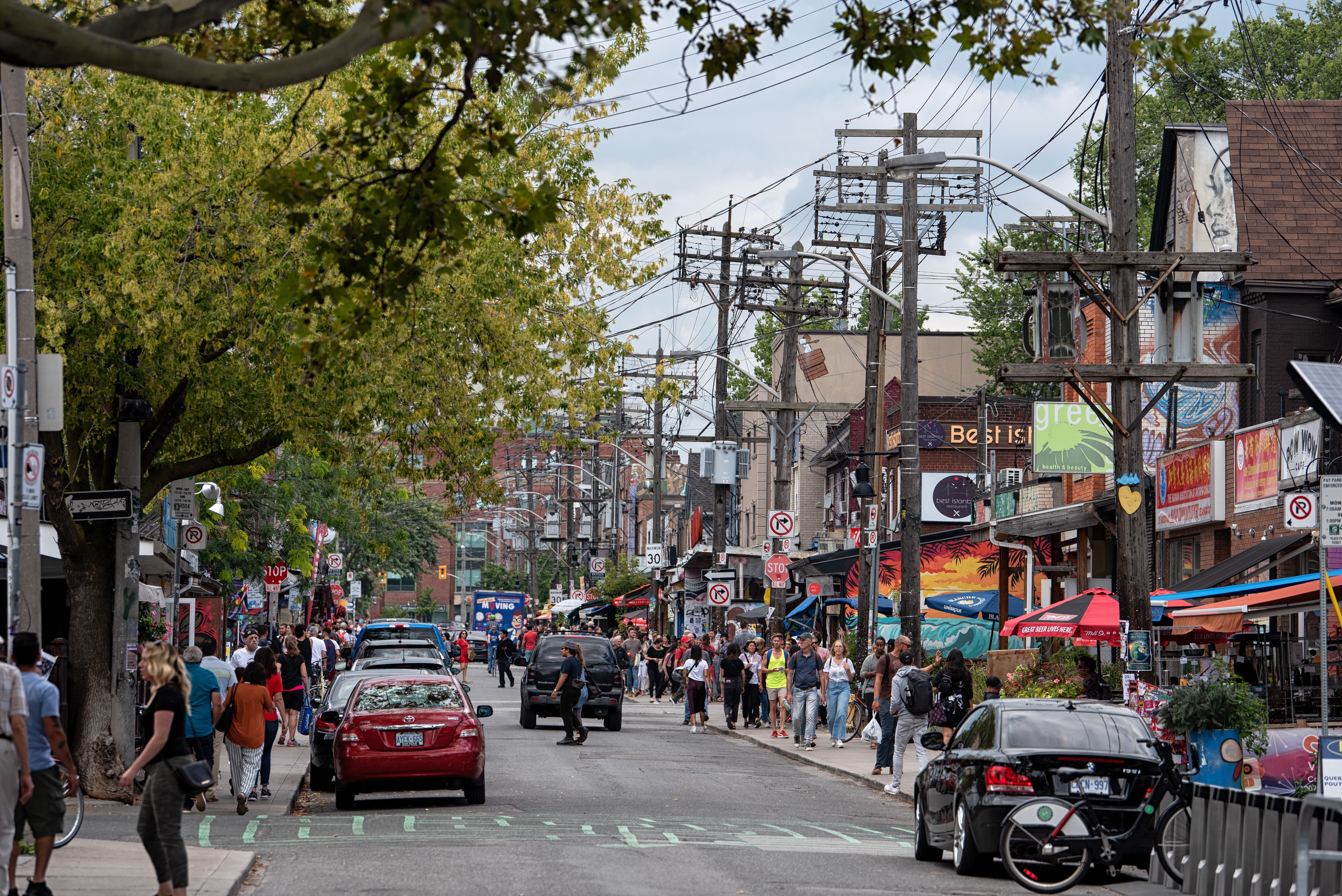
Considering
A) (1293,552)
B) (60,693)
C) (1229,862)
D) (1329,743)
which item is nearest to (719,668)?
(1293,552)

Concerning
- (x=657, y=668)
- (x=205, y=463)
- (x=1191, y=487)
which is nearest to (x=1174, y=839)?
(x=205, y=463)

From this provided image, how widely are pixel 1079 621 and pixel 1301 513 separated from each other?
21.0ft

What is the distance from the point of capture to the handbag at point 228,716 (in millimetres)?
17250

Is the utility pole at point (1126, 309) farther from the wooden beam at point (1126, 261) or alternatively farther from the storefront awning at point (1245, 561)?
the storefront awning at point (1245, 561)

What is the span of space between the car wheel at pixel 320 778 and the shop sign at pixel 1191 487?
48.2 ft

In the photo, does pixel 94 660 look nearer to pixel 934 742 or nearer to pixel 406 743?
pixel 406 743

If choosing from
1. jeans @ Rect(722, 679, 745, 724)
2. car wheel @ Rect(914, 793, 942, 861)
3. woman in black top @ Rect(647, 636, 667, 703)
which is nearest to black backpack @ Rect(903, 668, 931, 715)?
car wheel @ Rect(914, 793, 942, 861)

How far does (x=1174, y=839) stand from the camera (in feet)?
39.7

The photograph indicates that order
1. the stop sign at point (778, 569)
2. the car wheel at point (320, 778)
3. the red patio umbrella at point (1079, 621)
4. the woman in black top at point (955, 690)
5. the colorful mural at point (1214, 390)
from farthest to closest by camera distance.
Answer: the stop sign at point (778, 569), the colorful mural at point (1214, 390), the red patio umbrella at point (1079, 621), the woman in black top at point (955, 690), the car wheel at point (320, 778)

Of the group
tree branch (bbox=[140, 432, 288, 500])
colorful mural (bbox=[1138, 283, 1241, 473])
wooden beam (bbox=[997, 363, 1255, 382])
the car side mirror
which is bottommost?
the car side mirror

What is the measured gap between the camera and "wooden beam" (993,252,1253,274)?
60.1ft

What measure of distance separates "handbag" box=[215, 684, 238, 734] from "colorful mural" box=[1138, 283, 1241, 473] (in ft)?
54.1

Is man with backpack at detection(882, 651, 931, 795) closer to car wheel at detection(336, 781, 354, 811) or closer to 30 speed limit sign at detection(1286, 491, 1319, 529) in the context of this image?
30 speed limit sign at detection(1286, 491, 1319, 529)

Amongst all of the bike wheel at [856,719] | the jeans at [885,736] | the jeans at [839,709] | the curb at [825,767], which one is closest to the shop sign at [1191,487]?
the bike wheel at [856,719]
